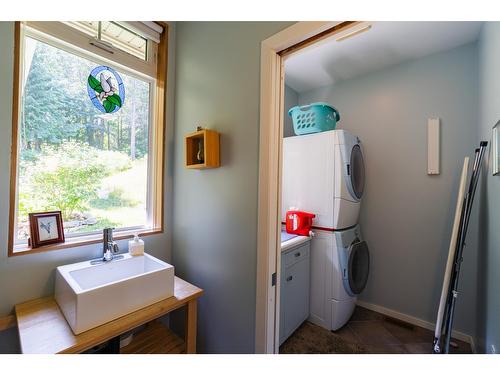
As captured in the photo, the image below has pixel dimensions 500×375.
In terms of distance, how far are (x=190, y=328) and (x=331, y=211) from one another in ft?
4.61

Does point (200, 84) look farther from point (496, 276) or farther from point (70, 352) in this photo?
point (496, 276)

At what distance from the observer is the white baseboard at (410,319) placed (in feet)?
6.07

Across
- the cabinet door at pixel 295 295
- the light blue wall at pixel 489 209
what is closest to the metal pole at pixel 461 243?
the light blue wall at pixel 489 209

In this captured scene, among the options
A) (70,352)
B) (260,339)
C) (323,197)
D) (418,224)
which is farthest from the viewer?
(418,224)

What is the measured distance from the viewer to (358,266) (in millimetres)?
2150

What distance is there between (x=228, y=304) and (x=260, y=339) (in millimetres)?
253

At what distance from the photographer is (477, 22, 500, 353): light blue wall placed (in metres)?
1.19

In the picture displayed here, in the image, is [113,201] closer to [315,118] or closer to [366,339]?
[315,118]

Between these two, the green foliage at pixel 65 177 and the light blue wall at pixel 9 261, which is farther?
the green foliage at pixel 65 177

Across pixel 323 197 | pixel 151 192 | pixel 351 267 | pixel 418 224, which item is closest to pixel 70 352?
pixel 151 192

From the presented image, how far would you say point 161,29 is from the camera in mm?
1592

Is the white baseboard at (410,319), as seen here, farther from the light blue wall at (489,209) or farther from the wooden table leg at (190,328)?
the wooden table leg at (190,328)

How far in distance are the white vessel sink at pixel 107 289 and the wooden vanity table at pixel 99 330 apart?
31 mm

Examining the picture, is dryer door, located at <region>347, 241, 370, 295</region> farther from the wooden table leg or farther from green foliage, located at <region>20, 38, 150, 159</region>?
green foliage, located at <region>20, 38, 150, 159</region>
